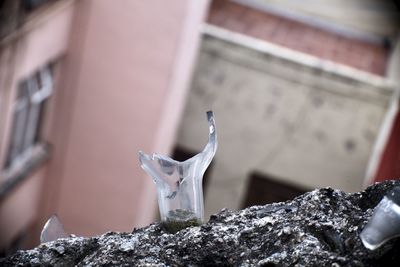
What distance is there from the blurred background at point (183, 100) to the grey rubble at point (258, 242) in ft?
17.6

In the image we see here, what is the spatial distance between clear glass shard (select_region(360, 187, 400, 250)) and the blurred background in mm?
5551

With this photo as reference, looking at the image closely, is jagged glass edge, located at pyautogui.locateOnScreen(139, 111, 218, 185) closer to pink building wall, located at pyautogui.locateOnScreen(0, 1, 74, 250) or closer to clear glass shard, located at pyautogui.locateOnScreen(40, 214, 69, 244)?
clear glass shard, located at pyautogui.locateOnScreen(40, 214, 69, 244)

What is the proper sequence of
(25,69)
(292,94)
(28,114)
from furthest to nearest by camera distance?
Result: 1. (292,94)
2. (28,114)
3. (25,69)

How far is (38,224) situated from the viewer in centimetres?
948

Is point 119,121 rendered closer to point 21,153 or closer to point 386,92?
point 21,153

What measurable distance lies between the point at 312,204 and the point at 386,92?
26.6 ft

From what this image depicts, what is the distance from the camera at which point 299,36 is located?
411 inches

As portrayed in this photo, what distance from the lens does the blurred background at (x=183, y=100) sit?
8.17 metres

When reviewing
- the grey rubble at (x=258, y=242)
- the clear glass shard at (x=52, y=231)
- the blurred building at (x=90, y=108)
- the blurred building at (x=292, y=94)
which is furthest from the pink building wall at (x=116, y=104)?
the grey rubble at (x=258, y=242)

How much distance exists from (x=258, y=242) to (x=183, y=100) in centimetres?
826

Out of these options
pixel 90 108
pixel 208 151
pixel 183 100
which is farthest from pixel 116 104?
pixel 208 151

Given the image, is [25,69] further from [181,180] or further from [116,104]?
[181,180]

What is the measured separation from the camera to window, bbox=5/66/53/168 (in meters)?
7.86

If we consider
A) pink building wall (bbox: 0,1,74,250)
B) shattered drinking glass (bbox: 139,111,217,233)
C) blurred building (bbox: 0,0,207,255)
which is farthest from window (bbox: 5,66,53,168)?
shattered drinking glass (bbox: 139,111,217,233)
